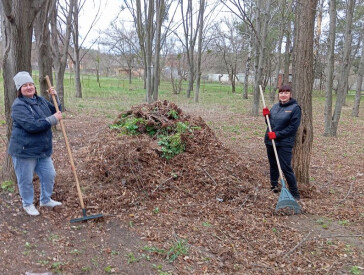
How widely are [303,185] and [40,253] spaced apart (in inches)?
156

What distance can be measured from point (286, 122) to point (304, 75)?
0.92 m

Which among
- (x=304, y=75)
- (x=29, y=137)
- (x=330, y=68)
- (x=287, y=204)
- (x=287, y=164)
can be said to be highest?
(x=330, y=68)

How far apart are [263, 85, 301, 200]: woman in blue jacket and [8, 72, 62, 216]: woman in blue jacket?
3.04 metres

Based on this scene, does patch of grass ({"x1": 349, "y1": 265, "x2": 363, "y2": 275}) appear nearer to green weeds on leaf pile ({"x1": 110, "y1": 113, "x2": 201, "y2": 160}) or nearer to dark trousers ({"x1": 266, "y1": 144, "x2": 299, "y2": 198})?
dark trousers ({"x1": 266, "y1": 144, "x2": 299, "y2": 198})

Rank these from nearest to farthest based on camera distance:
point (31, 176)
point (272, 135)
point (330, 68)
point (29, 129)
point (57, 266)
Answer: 1. point (57, 266)
2. point (29, 129)
3. point (31, 176)
4. point (272, 135)
5. point (330, 68)

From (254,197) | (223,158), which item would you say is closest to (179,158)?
(223,158)

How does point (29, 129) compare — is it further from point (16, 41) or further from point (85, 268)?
point (85, 268)

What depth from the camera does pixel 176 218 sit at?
3855 millimetres

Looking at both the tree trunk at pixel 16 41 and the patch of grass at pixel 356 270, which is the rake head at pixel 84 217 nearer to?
the tree trunk at pixel 16 41

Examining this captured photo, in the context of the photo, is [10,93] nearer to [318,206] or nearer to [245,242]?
[245,242]

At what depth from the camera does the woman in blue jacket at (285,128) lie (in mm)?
4484

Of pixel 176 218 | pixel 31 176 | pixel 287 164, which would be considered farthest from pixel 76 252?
pixel 287 164

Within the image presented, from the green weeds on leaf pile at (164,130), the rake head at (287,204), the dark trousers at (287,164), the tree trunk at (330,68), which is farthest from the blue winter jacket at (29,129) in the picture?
the tree trunk at (330,68)

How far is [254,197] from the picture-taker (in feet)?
14.7
